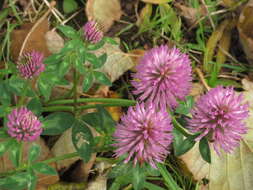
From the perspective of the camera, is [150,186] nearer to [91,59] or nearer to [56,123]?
[56,123]

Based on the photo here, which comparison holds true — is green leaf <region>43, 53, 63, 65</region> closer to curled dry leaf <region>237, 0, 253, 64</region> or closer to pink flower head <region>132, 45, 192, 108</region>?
pink flower head <region>132, 45, 192, 108</region>

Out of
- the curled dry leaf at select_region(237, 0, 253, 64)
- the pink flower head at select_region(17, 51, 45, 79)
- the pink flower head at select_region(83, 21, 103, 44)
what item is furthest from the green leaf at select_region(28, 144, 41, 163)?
the curled dry leaf at select_region(237, 0, 253, 64)

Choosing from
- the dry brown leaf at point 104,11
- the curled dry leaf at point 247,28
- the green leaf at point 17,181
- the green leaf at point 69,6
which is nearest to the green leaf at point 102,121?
the green leaf at point 17,181

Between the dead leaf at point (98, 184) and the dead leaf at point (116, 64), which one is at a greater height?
the dead leaf at point (116, 64)

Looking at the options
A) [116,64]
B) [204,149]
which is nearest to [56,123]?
[204,149]

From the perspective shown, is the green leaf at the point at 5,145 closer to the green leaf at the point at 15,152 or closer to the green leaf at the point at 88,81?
the green leaf at the point at 15,152
